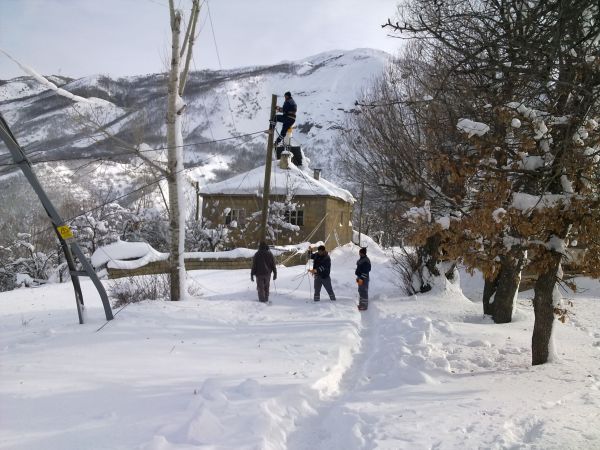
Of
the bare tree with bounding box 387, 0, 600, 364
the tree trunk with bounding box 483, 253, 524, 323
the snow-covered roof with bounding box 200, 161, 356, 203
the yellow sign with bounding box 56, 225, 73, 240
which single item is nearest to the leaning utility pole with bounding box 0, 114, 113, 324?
the yellow sign with bounding box 56, 225, 73, 240

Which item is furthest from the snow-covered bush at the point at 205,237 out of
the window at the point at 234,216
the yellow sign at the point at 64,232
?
the yellow sign at the point at 64,232

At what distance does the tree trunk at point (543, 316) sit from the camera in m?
6.66

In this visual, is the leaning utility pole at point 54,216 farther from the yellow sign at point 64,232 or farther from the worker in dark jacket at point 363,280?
the worker in dark jacket at point 363,280

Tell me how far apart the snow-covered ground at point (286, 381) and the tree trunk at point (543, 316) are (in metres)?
0.25

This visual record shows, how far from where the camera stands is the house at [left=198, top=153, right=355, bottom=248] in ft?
89.1

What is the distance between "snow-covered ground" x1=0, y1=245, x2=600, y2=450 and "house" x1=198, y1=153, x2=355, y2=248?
16.6 meters

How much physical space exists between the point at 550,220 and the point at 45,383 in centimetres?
655

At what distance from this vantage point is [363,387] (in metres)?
5.91

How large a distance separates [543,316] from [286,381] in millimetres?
4110

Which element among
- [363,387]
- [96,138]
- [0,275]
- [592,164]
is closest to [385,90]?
[96,138]

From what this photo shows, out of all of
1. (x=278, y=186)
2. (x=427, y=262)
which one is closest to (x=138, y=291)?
(x=427, y=262)

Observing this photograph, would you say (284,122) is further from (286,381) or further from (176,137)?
(286,381)

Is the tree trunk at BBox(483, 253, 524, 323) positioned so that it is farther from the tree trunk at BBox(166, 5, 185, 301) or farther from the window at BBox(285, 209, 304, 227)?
the window at BBox(285, 209, 304, 227)

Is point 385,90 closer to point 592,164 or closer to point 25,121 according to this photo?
point 592,164
